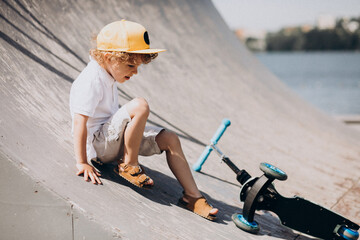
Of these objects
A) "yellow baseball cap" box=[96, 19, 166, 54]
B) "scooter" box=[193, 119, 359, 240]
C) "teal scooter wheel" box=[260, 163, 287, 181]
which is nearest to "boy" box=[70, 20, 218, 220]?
"yellow baseball cap" box=[96, 19, 166, 54]

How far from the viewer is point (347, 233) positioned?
2.62 metres

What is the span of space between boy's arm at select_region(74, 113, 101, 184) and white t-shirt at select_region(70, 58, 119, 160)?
0.17 feet

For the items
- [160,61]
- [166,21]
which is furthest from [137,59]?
[166,21]

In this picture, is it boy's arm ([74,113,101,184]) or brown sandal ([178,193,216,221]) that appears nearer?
boy's arm ([74,113,101,184])

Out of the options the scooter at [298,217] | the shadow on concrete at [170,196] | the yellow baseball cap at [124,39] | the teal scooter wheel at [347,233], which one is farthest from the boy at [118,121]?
the teal scooter wheel at [347,233]

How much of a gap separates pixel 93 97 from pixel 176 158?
2.28 feet

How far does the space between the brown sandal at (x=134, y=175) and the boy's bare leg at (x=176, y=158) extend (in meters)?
0.24

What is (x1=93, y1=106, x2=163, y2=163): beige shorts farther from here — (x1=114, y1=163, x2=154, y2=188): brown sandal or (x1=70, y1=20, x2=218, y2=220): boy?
(x1=114, y1=163, x2=154, y2=188): brown sandal

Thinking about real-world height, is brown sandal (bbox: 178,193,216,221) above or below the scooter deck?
above

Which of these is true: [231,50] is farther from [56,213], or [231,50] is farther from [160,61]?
[56,213]

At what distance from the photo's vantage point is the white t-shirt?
243 cm

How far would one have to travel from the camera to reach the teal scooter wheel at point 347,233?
8.57ft

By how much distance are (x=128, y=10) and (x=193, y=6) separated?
1.90m

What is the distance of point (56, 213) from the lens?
7.03ft
